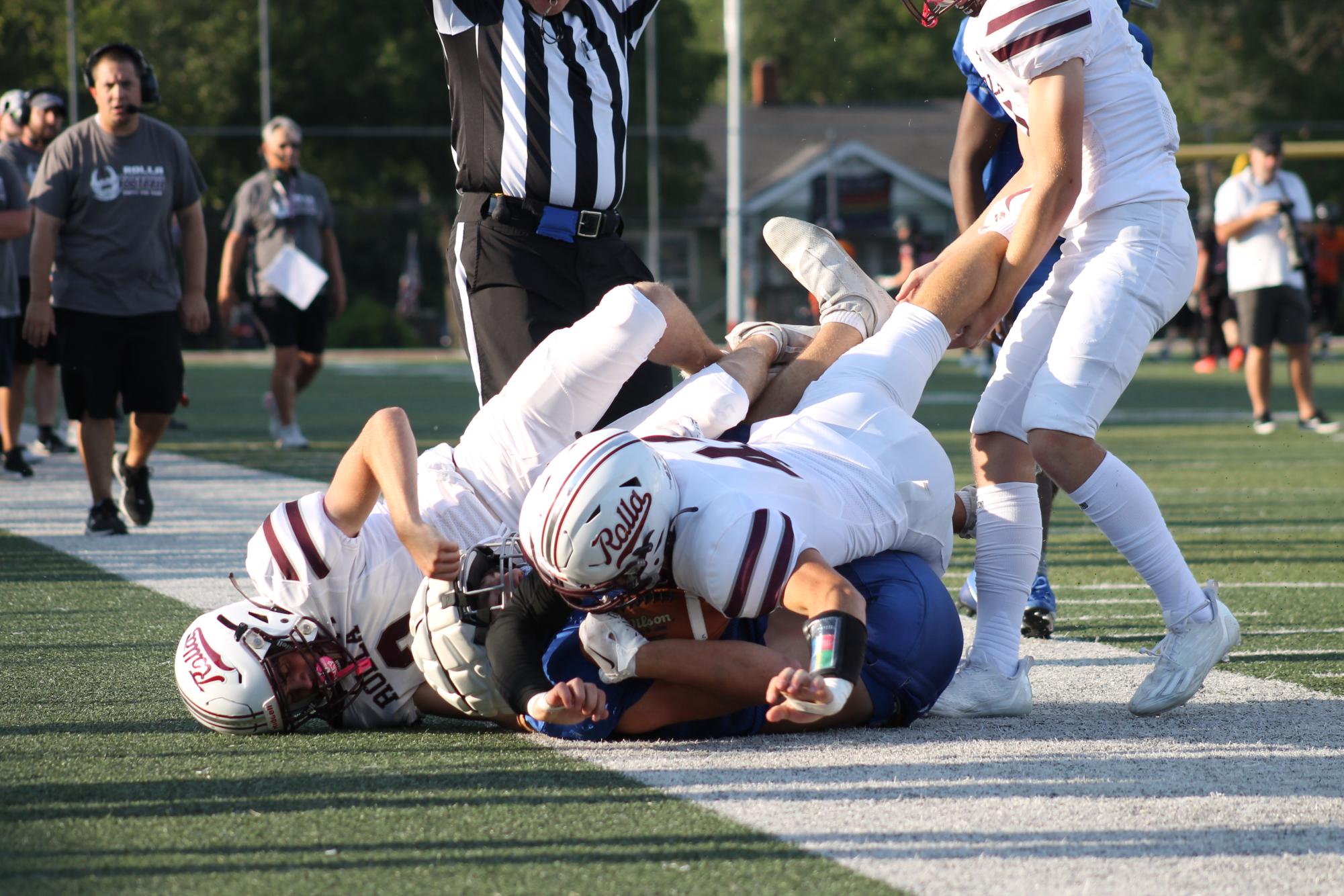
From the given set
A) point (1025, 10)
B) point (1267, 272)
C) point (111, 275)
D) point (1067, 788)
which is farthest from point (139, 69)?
point (1267, 272)

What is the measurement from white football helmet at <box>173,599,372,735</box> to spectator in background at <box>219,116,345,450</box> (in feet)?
24.5

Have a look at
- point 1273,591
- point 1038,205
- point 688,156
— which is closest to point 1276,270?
point 1273,591

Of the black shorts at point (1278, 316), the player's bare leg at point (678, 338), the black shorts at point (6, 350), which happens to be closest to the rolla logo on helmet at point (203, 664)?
the player's bare leg at point (678, 338)

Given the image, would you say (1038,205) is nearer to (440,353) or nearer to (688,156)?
(440,353)

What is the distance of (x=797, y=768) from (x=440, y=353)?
26.7 meters

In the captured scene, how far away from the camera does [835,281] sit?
15.6 ft

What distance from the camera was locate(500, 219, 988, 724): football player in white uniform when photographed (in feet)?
10.3

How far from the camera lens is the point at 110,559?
247 inches

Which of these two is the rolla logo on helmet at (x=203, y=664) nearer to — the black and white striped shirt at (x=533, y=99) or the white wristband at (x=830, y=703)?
the white wristband at (x=830, y=703)

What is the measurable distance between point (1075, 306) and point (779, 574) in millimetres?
1147

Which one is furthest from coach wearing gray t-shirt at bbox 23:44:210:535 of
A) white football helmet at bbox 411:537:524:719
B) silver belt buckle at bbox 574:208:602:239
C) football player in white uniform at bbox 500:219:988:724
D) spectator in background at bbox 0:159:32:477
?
football player in white uniform at bbox 500:219:988:724

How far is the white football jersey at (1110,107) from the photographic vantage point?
12.6 ft

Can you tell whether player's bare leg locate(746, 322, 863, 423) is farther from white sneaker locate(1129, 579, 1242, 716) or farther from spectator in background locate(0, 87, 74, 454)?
spectator in background locate(0, 87, 74, 454)

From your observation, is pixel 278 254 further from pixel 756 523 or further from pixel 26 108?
pixel 756 523
